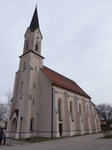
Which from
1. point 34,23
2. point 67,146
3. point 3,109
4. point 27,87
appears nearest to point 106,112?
point 3,109

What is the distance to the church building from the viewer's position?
23484 millimetres

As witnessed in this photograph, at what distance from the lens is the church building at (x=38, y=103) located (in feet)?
77.0

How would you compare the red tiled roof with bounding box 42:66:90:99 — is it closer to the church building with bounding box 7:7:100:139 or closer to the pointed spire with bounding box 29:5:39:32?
the church building with bounding box 7:7:100:139

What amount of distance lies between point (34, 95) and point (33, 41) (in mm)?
12781

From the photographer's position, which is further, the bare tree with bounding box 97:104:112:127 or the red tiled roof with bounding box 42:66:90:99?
the bare tree with bounding box 97:104:112:127

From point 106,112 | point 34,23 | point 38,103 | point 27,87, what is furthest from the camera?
point 106,112

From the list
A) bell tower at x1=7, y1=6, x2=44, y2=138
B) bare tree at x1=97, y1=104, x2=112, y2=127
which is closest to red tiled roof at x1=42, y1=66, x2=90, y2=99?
bell tower at x1=7, y1=6, x2=44, y2=138

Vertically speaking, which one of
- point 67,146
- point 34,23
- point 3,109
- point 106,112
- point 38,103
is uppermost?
point 34,23

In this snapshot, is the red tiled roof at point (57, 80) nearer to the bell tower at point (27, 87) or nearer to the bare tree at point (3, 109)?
the bell tower at point (27, 87)

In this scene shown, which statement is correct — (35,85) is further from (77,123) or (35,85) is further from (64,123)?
(77,123)

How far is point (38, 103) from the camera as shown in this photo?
88.2ft

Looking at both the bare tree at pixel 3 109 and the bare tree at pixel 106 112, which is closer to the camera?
the bare tree at pixel 3 109

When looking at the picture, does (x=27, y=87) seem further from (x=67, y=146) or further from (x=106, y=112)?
(x=106, y=112)

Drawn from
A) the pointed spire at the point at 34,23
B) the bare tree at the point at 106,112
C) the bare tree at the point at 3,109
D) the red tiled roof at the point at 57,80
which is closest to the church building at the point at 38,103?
the pointed spire at the point at 34,23
